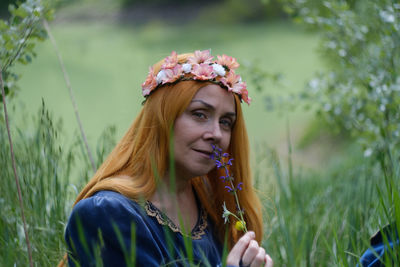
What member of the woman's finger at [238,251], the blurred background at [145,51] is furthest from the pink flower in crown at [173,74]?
the blurred background at [145,51]

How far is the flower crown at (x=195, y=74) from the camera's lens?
1544 mm

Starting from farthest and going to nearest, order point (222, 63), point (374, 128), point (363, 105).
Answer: point (363, 105) < point (374, 128) < point (222, 63)

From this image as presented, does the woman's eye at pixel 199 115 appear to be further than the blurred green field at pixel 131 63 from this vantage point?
No

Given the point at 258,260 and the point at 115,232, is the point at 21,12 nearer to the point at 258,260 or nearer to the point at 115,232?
the point at 115,232

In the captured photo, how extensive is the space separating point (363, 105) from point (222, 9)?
17.8m

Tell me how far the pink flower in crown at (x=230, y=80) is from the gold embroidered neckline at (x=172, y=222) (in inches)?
16.5

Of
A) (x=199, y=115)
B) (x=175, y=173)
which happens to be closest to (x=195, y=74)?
(x=199, y=115)

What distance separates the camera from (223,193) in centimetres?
173

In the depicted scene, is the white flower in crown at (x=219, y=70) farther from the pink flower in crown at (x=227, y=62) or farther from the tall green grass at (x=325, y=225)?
the tall green grass at (x=325, y=225)

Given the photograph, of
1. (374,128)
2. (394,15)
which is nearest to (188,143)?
(394,15)

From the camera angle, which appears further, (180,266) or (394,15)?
(394,15)

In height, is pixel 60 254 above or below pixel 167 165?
below

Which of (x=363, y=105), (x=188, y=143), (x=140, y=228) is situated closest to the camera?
(x=140, y=228)

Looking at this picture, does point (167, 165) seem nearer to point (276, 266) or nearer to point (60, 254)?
point (60, 254)
